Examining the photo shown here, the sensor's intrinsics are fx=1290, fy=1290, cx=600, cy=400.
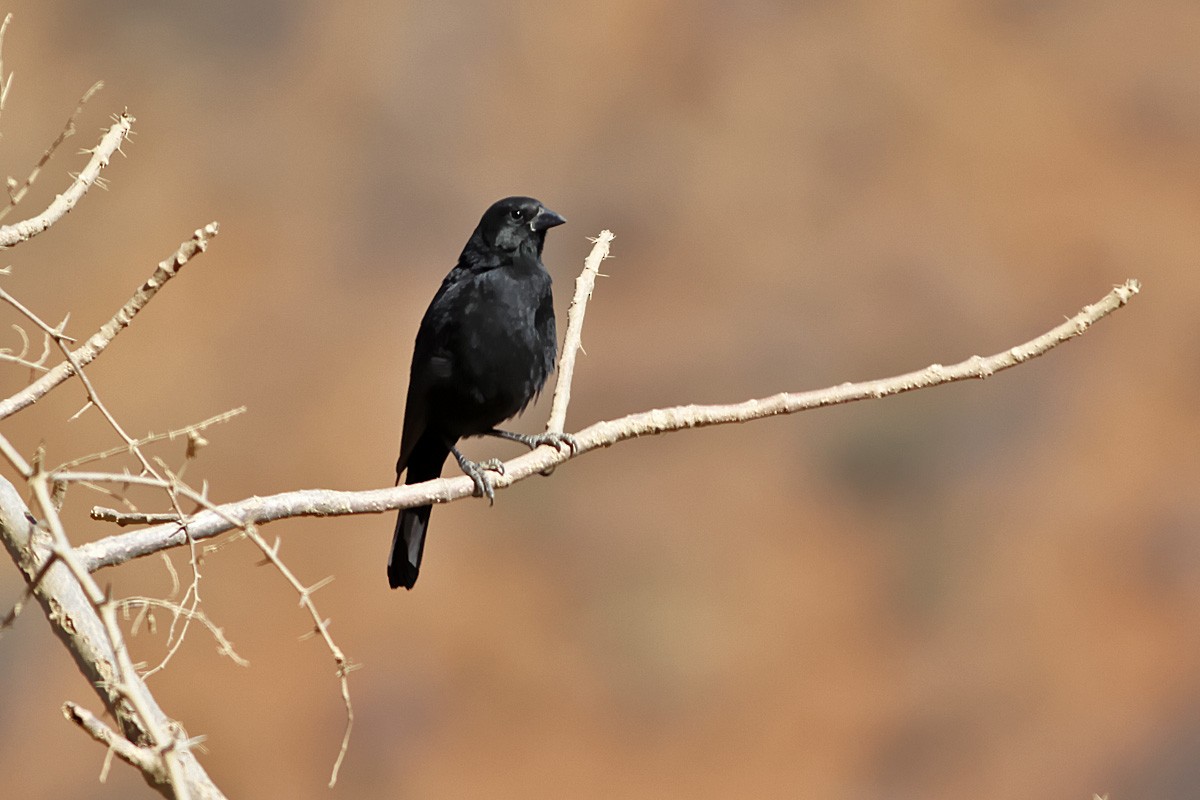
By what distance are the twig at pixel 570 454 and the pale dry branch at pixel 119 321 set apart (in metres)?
0.31

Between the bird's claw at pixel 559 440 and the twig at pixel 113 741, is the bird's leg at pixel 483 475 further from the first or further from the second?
the twig at pixel 113 741

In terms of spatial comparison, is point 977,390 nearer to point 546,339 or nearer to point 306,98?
point 306,98

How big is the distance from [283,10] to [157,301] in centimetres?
379

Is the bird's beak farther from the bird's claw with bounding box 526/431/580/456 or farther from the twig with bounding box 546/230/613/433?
the bird's claw with bounding box 526/431/580/456

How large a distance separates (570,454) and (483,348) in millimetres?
1534

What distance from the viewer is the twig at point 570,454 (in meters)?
2.25

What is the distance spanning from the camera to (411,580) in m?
4.47

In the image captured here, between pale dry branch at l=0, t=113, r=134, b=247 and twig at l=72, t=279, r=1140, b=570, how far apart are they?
1.86 ft

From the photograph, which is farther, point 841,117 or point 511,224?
point 841,117

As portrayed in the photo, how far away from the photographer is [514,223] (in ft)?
15.5

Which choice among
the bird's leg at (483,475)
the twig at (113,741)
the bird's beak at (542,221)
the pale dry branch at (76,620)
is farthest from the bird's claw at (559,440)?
the bird's beak at (542,221)

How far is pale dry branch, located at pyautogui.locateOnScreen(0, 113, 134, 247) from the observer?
229cm

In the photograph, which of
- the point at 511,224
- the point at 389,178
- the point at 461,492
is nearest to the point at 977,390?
the point at 389,178

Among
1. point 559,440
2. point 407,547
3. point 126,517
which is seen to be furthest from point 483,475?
point 407,547
